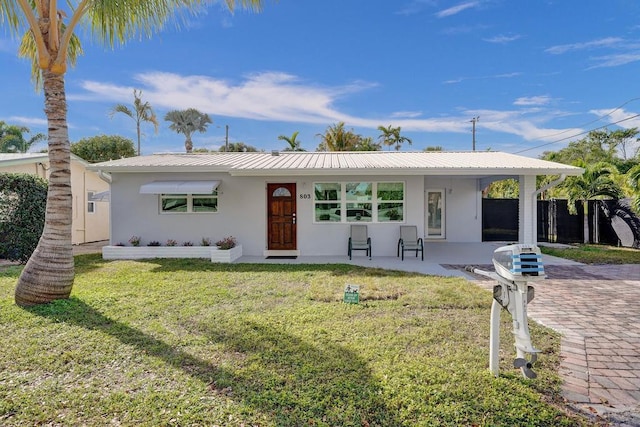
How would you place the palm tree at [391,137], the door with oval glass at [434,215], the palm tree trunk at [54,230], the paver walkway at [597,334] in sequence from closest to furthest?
the paver walkway at [597,334]
the palm tree trunk at [54,230]
the door with oval glass at [434,215]
the palm tree at [391,137]

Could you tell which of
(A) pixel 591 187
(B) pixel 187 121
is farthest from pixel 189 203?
(B) pixel 187 121

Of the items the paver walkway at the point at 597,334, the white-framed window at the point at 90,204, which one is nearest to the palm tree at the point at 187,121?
the white-framed window at the point at 90,204

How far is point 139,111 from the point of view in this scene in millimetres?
25750

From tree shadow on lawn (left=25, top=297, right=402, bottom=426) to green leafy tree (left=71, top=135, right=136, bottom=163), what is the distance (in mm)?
30110

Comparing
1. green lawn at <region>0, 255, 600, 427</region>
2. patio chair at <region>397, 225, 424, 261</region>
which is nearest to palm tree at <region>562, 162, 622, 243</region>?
patio chair at <region>397, 225, 424, 261</region>

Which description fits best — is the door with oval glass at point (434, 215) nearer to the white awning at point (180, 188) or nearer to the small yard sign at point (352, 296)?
the white awning at point (180, 188)

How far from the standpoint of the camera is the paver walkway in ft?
10.2

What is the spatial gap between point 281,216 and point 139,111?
20464 millimetres

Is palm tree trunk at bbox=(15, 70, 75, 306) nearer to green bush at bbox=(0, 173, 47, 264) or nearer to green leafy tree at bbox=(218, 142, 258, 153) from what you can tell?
green bush at bbox=(0, 173, 47, 264)

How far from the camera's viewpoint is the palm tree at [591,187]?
14445 mm

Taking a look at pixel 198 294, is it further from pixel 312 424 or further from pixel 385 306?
pixel 312 424

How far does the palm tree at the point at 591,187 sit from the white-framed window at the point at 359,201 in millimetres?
8912

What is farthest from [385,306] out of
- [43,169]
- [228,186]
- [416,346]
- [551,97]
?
[551,97]

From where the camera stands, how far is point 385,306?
586cm
